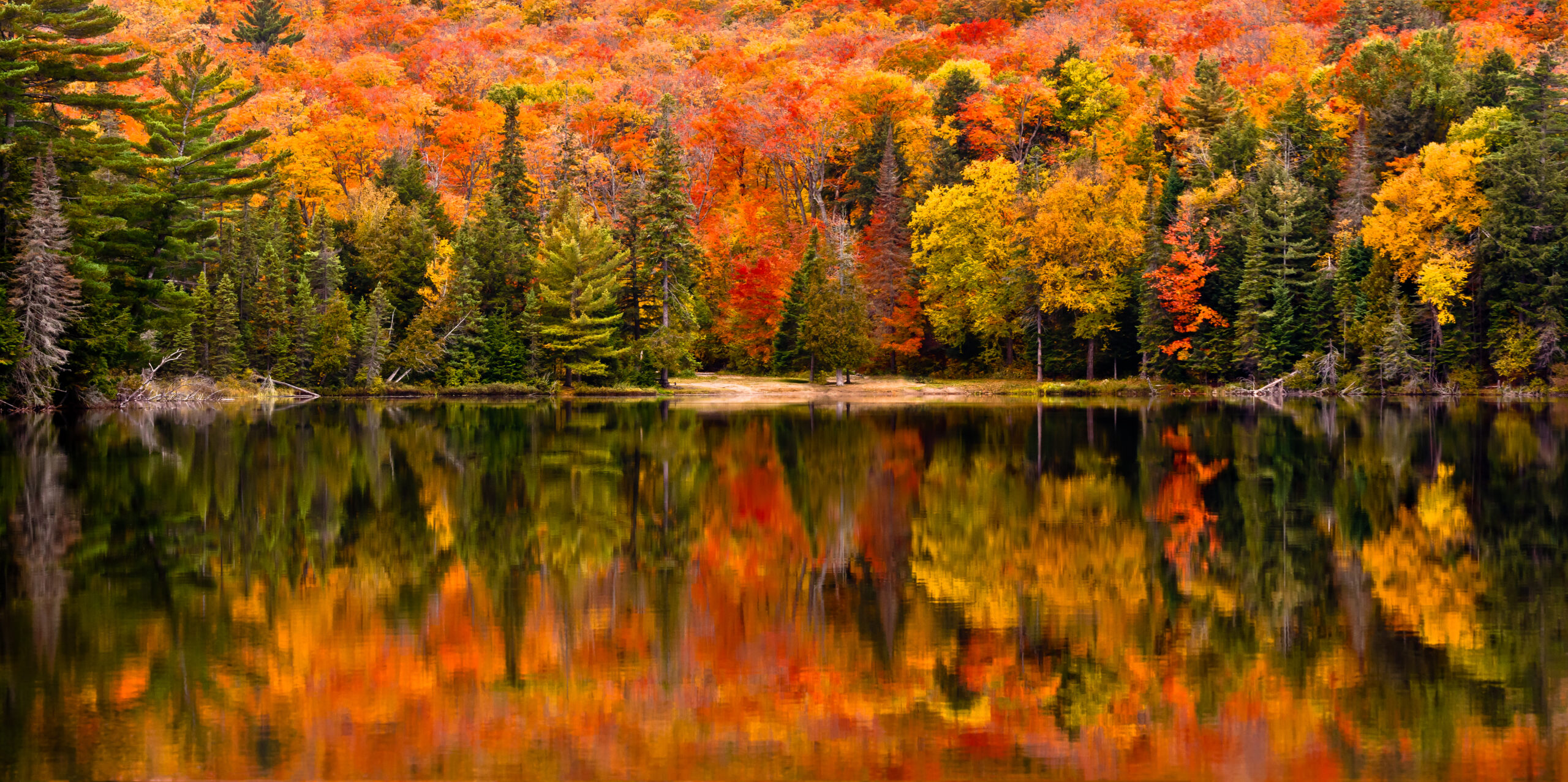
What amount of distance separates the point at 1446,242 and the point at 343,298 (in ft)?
166

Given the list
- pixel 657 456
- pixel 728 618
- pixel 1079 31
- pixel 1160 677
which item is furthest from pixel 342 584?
pixel 1079 31

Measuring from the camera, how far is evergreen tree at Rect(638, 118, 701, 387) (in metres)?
66.0

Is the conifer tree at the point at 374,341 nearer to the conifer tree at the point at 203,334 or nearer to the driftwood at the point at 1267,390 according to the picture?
the conifer tree at the point at 203,334

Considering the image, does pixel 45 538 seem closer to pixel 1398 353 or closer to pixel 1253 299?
pixel 1398 353

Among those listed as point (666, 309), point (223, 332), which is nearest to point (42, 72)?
point (223, 332)

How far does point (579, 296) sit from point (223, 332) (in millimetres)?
16236

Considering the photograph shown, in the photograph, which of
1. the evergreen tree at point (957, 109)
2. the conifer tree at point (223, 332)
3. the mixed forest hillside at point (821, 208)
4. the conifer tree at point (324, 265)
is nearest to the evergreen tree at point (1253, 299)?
the mixed forest hillside at point (821, 208)

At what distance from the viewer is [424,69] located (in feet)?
341

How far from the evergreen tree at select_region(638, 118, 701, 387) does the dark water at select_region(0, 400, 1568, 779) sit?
42724 millimetres

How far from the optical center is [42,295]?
42250 millimetres

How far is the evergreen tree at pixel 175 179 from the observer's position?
50344mm

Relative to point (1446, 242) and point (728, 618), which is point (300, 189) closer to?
point (1446, 242)

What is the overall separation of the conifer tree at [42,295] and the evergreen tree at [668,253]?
2758cm

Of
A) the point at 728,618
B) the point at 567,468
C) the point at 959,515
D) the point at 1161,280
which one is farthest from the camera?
the point at 1161,280
